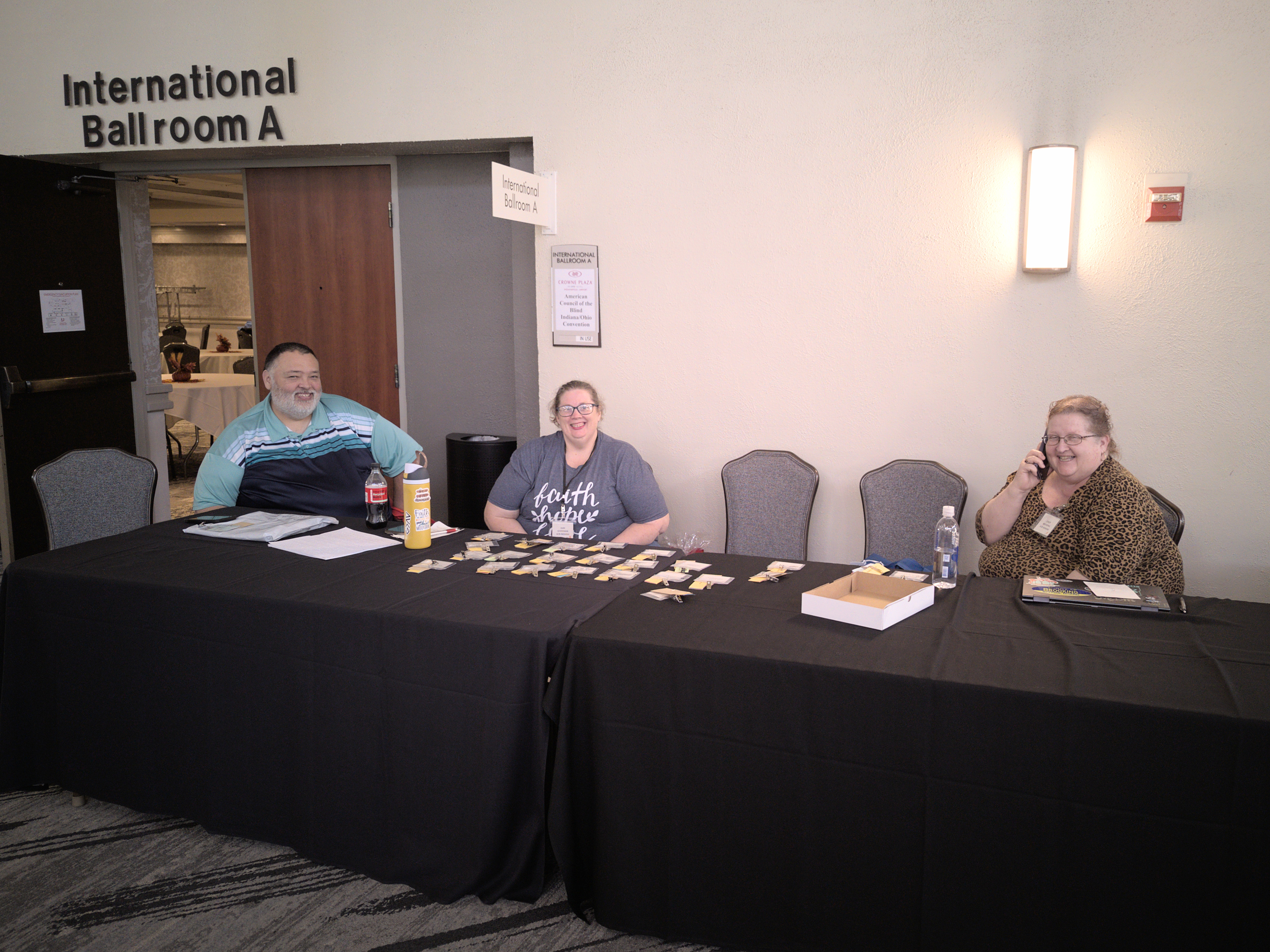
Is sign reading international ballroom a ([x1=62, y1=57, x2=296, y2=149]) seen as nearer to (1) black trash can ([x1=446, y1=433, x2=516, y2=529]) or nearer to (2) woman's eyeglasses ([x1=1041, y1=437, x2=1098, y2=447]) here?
(1) black trash can ([x1=446, y1=433, x2=516, y2=529])

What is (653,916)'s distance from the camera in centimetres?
209

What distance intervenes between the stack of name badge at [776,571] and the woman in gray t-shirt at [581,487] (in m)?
0.86

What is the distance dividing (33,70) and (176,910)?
15.3 ft

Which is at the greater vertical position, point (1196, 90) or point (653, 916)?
point (1196, 90)

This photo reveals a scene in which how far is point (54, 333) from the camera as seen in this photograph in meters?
4.96

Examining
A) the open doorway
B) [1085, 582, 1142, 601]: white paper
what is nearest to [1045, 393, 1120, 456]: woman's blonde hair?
[1085, 582, 1142, 601]: white paper

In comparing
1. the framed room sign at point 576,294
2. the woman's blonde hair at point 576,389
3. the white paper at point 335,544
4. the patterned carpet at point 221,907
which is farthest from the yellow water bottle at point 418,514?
the framed room sign at point 576,294

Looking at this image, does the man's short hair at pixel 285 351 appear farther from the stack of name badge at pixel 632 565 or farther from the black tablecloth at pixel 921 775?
the black tablecloth at pixel 921 775

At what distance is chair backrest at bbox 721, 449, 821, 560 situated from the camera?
3.97m

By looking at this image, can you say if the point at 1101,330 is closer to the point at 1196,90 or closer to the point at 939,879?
the point at 1196,90

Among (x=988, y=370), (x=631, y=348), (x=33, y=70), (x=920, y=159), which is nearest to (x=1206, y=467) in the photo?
(x=988, y=370)

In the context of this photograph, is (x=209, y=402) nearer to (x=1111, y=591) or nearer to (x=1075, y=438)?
(x=1075, y=438)

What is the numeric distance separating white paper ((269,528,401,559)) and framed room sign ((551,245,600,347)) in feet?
5.58

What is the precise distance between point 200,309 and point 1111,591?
15.6 m
